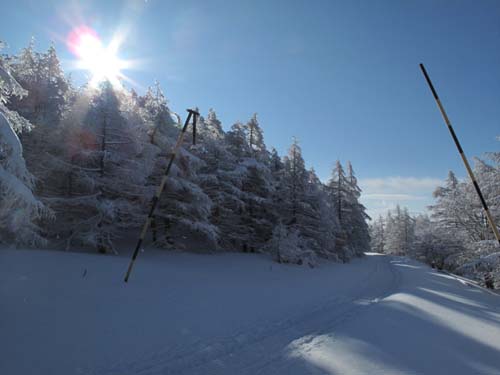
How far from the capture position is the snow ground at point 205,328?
4.43 meters

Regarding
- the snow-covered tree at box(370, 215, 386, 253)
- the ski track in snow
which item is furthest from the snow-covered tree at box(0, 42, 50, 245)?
the snow-covered tree at box(370, 215, 386, 253)

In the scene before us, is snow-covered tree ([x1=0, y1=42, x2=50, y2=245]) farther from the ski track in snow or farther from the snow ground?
the ski track in snow

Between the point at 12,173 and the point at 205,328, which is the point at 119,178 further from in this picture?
the point at 205,328

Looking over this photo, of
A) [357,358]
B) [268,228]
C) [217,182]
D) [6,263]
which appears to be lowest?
[357,358]

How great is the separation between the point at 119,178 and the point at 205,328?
33.9 feet

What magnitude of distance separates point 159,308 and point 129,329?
152 cm

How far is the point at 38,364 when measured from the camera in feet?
14.1

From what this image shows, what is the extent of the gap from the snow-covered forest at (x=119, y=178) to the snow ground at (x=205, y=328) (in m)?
2.25

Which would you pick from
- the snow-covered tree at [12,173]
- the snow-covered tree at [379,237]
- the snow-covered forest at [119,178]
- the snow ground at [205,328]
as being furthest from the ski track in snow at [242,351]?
Answer: the snow-covered tree at [379,237]

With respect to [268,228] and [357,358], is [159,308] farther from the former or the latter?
[268,228]

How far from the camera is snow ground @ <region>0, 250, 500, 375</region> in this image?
14.5ft

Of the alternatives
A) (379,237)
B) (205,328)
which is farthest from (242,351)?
(379,237)

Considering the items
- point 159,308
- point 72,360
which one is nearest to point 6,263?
point 159,308

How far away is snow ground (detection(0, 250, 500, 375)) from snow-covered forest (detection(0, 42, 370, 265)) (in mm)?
2246
